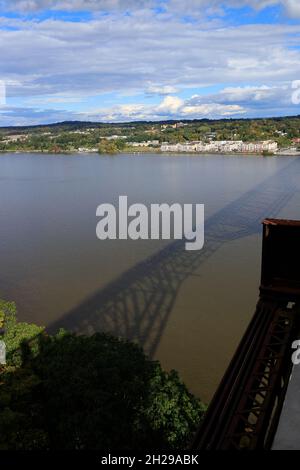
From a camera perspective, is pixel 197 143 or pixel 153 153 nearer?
pixel 153 153

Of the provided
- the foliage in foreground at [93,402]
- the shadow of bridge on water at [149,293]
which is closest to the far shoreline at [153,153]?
the shadow of bridge on water at [149,293]

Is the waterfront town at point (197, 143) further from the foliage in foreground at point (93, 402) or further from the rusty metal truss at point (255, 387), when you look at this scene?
the rusty metal truss at point (255, 387)

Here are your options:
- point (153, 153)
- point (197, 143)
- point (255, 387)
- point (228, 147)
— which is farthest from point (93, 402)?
point (197, 143)

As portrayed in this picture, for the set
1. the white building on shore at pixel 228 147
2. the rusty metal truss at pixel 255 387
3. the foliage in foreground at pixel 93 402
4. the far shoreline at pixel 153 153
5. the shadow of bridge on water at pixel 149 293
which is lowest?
the shadow of bridge on water at pixel 149 293

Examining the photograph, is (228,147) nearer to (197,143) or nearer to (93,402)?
(197,143)

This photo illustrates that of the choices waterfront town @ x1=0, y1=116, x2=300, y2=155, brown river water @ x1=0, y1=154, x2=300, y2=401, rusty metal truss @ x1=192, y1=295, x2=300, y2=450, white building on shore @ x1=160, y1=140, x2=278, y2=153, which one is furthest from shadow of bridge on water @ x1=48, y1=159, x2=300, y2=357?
white building on shore @ x1=160, y1=140, x2=278, y2=153

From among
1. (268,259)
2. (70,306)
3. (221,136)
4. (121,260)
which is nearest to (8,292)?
(70,306)
